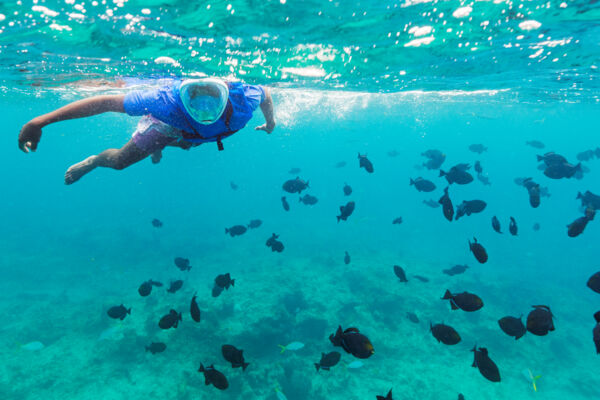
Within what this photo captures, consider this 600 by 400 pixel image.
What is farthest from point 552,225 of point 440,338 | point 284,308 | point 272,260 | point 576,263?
point 440,338

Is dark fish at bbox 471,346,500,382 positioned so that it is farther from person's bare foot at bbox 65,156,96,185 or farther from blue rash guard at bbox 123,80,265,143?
person's bare foot at bbox 65,156,96,185

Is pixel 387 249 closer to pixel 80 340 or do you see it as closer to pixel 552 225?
pixel 80 340

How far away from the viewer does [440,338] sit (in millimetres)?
5633

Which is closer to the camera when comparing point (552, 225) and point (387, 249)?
point (387, 249)

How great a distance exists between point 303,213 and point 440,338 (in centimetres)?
3996

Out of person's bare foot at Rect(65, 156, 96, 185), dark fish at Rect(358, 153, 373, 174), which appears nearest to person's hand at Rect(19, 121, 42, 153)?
person's bare foot at Rect(65, 156, 96, 185)

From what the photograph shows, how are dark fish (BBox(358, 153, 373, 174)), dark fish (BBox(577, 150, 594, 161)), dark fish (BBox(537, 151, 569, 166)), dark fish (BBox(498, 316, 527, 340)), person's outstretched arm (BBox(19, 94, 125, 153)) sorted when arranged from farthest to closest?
dark fish (BBox(577, 150, 594, 161)) < dark fish (BBox(358, 153, 373, 174)) < dark fish (BBox(537, 151, 569, 166)) < dark fish (BBox(498, 316, 527, 340)) < person's outstretched arm (BBox(19, 94, 125, 153))

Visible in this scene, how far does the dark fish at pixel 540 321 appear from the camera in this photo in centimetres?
448

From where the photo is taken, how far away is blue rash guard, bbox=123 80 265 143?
345 centimetres

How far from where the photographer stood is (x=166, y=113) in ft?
11.5

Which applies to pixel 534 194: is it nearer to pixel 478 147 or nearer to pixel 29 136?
pixel 478 147

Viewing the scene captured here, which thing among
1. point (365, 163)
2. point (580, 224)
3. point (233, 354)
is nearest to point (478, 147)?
point (365, 163)

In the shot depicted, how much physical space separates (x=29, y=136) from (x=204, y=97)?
2.16m

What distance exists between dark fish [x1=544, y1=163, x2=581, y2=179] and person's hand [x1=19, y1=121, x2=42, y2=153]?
9.62m
